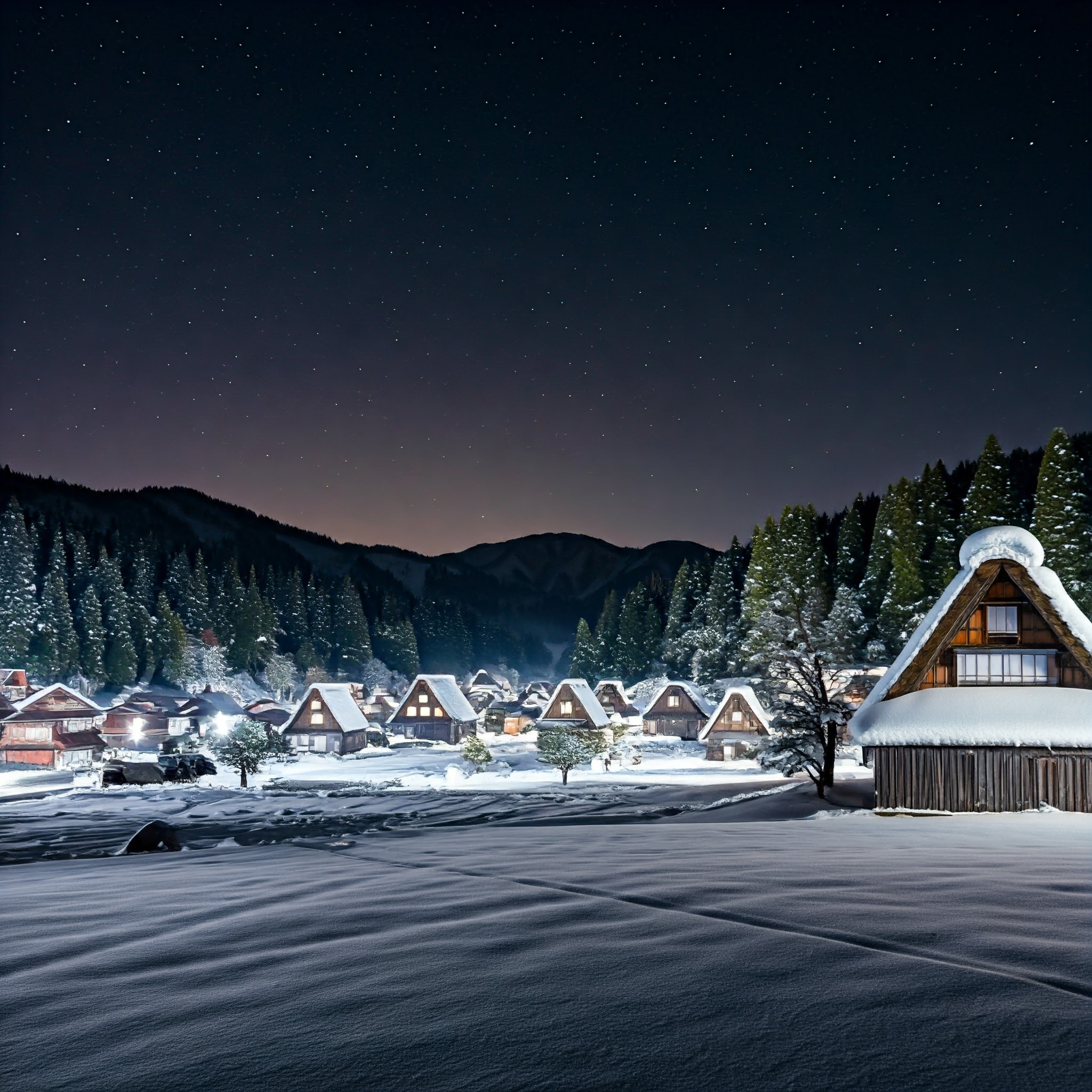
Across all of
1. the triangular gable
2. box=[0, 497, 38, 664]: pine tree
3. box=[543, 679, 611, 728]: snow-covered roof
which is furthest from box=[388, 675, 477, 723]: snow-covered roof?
the triangular gable

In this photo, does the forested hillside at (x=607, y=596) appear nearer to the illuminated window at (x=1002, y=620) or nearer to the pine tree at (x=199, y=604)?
the pine tree at (x=199, y=604)

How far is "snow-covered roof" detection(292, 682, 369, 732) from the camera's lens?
216 feet

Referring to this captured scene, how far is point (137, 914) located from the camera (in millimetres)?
5133

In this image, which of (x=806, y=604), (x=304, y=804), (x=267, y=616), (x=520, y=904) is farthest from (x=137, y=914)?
(x=267, y=616)

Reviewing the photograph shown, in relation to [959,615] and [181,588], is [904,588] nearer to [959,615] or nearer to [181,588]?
[959,615]

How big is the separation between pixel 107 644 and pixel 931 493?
98915 millimetres

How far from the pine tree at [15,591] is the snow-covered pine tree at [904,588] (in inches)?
3693

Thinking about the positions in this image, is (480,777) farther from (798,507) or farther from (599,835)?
(798,507)

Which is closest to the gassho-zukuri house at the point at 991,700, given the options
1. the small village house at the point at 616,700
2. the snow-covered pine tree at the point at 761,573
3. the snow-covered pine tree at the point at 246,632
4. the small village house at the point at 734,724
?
the small village house at the point at 734,724

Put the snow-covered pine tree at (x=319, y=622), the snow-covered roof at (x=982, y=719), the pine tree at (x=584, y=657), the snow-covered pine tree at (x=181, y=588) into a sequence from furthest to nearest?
the snow-covered pine tree at (x=319, y=622), the snow-covered pine tree at (x=181, y=588), the pine tree at (x=584, y=657), the snow-covered roof at (x=982, y=719)

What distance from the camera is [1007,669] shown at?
22438mm

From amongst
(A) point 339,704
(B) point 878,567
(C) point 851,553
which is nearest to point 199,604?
(A) point 339,704

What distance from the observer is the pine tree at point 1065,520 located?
45688 mm

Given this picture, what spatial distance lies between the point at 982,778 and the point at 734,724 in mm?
35237
